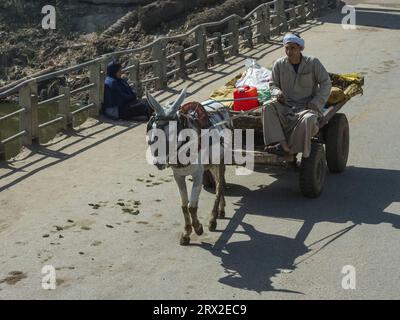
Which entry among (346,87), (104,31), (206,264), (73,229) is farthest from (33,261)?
(104,31)

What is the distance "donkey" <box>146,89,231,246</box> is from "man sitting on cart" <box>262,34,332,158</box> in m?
0.58

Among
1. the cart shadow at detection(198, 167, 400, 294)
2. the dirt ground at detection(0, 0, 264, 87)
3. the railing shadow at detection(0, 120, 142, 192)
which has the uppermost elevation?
the cart shadow at detection(198, 167, 400, 294)

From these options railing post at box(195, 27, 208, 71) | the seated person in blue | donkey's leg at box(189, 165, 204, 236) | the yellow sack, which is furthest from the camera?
railing post at box(195, 27, 208, 71)

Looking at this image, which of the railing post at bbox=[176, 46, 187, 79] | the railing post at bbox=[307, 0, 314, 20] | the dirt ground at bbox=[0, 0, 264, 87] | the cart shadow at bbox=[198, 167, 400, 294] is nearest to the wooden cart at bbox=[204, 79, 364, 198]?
the cart shadow at bbox=[198, 167, 400, 294]

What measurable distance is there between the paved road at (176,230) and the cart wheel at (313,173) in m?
0.17

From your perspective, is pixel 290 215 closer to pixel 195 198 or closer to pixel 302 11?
pixel 195 198

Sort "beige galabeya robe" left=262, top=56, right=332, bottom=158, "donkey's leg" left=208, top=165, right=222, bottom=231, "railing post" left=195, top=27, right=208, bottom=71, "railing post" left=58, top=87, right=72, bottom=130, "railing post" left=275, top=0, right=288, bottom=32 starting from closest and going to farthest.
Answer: "donkey's leg" left=208, top=165, right=222, bottom=231 → "beige galabeya robe" left=262, top=56, right=332, bottom=158 → "railing post" left=58, top=87, right=72, bottom=130 → "railing post" left=195, top=27, right=208, bottom=71 → "railing post" left=275, top=0, right=288, bottom=32

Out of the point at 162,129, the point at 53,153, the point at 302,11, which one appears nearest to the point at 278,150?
the point at 162,129

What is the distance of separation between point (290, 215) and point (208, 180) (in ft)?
4.56

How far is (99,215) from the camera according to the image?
1011cm

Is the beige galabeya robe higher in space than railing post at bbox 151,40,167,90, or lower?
higher

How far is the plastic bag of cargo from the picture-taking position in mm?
11506

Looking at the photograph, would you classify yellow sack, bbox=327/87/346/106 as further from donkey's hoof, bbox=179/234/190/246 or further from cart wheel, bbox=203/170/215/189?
donkey's hoof, bbox=179/234/190/246

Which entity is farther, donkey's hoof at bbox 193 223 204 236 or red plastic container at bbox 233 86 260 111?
red plastic container at bbox 233 86 260 111
